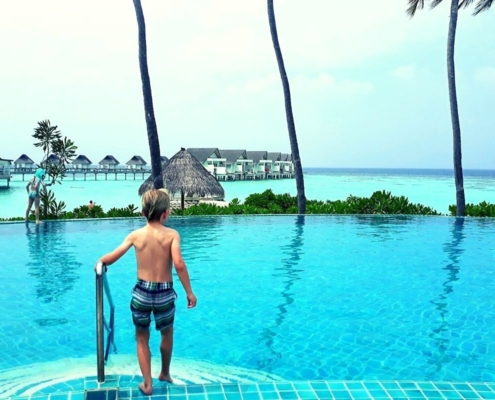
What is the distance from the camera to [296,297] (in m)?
7.48

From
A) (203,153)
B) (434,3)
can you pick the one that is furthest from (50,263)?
(203,153)

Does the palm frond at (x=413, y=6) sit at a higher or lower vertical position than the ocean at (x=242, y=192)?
higher

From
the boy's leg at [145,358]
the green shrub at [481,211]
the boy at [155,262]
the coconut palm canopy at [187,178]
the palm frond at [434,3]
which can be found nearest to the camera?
the boy at [155,262]

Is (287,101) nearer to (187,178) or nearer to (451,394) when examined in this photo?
(187,178)

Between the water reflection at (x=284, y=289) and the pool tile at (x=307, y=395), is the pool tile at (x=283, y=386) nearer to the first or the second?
the pool tile at (x=307, y=395)

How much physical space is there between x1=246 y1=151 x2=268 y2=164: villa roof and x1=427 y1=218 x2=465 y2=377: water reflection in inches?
3186

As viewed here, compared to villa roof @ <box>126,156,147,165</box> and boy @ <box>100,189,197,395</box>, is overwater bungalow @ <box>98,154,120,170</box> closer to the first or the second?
villa roof @ <box>126,156,147,165</box>

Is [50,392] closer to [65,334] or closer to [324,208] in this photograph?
[65,334]

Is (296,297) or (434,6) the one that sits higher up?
(434,6)

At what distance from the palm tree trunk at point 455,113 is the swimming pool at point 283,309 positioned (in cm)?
549

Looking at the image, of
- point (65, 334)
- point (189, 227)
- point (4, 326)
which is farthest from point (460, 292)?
point (189, 227)

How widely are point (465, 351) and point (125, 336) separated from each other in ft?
12.1

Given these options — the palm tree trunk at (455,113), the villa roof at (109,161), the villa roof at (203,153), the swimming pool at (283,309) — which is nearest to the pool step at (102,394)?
the swimming pool at (283,309)

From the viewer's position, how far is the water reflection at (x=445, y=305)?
5086 millimetres
